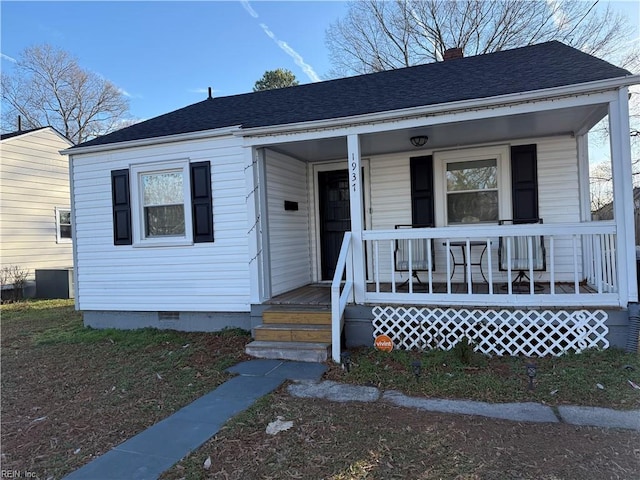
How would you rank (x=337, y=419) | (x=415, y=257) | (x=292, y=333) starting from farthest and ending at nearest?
(x=415, y=257), (x=292, y=333), (x=337, y=419)

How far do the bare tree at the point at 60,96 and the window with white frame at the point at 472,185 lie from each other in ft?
74.3

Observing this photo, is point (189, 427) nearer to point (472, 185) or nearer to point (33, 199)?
point (472, 185)

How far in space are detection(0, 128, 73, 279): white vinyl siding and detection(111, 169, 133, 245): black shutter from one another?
254 inches

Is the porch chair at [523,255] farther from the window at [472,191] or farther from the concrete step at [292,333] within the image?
the concrete step at [292,333]

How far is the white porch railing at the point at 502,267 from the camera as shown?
424cm

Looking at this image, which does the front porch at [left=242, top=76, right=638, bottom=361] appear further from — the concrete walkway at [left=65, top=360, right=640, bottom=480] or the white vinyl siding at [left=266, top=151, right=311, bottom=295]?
the concrete walkway at [left=65, top=360, right=640, bottom=480]

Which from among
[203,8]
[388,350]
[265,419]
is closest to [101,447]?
[265,419]

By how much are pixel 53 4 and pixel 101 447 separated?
8779mm

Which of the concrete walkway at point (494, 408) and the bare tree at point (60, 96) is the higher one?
the bare tree at point (60, 96)

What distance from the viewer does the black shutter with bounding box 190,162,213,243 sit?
579 centimetres

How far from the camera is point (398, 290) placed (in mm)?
5777

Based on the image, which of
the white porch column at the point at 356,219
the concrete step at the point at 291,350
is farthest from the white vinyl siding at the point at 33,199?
the white porch column at the point at 356,219

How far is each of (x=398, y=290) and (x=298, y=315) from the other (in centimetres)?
162

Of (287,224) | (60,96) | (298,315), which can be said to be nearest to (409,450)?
(298,315)
